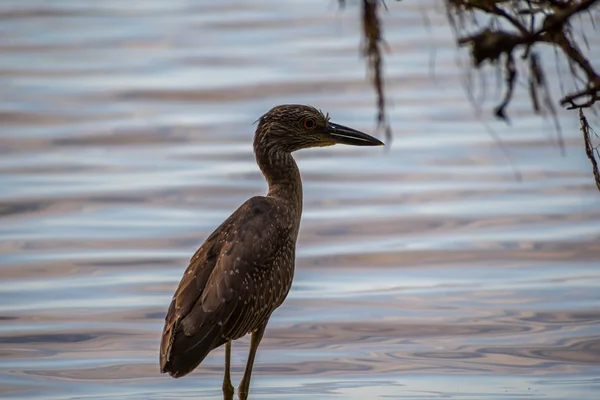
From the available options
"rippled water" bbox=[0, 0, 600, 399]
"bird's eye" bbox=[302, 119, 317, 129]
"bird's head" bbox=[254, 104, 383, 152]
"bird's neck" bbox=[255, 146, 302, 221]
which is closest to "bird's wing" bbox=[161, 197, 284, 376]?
"bird's neck" bbox=[255, 146, 302, 221]

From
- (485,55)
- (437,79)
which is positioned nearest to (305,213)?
(437,79)

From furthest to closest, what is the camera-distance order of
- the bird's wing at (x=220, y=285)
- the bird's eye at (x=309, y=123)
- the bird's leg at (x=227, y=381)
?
the bird's eye at (x=309, y=123)
the bird's leg at (x=227, y=381)
the bird's wing at (x=220, y=285)

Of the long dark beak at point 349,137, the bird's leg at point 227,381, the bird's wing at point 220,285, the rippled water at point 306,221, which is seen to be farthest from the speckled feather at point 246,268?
the rippled water at point 306,221

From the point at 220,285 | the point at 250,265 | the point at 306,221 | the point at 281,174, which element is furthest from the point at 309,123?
the point at 306,221

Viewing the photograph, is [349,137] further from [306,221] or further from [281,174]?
[306,221]

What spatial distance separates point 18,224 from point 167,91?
5.64m

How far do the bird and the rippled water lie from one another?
841mm

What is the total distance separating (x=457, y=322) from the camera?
1114 cm

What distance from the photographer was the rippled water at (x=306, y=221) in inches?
401

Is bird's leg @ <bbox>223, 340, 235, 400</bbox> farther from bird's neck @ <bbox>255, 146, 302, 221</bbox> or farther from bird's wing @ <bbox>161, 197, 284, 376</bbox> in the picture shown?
bird's neck @ <bbox>255, 146, 302, 221</bbox>

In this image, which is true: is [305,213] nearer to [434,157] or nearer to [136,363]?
[434,157]

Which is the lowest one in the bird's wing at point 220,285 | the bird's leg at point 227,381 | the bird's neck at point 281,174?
the bird's leg at point 227,381

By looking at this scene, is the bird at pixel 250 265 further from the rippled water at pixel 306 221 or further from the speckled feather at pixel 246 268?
the rippled water at pixel 306 221

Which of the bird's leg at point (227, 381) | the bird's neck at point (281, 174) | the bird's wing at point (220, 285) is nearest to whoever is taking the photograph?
the bird's wing at point (220, 285)
